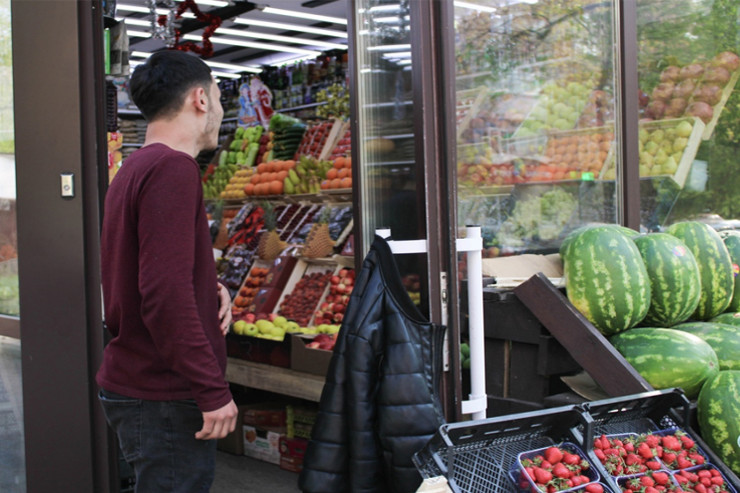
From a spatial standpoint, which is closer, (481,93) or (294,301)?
(481,93)

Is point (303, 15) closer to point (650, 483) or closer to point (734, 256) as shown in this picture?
point (734, 256)

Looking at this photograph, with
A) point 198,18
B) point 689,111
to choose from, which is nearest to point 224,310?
point 689,111

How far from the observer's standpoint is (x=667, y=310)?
3.09m

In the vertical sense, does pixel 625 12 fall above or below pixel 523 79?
above

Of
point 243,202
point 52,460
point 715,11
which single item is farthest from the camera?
point 243,202

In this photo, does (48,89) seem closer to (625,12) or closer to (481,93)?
(481,93)

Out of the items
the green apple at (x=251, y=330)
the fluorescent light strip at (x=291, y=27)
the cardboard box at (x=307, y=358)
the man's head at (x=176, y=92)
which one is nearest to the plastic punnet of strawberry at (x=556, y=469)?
the man's head at (x=176, y=92)

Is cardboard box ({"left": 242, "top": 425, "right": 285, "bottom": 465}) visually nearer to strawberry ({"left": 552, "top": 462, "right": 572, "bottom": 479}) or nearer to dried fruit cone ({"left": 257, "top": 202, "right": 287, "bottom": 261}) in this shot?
dried fruit cone ({"left": 257, "top": 202, "right": 287, "bottom": 261})

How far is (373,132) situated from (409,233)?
52 centimetres

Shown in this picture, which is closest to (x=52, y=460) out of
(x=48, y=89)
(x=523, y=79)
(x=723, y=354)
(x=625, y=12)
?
(x=48, y=89)

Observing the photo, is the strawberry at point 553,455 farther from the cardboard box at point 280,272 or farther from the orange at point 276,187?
the orange at point 276,187

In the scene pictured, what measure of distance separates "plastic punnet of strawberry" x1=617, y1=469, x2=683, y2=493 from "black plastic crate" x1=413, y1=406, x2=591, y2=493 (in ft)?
0.66

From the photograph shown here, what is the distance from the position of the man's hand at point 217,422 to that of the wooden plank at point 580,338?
4.68 ft

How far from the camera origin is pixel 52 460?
2557 millimetres
